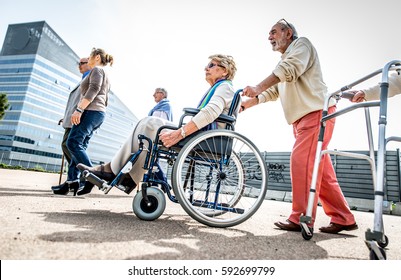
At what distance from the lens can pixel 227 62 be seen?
6.72 feet

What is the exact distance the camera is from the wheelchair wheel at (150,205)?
157 centimetres

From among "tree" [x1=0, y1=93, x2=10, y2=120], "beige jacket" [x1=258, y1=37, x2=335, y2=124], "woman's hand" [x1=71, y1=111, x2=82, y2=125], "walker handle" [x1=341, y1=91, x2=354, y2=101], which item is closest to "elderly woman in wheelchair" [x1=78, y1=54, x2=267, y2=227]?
"beige jacket" [x1=258, y1=37, x2=335, y2=124]

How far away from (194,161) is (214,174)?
0.18 meters

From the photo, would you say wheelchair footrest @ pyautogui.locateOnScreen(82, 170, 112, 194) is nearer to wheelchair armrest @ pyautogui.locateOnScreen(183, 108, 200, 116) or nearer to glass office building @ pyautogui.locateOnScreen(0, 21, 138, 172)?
wheelchair armrest @ pyautogui.locateOnScreen(183, 108, 200, 116)

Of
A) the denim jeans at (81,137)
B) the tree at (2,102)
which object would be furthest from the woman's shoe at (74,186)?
the tree at (2,102)

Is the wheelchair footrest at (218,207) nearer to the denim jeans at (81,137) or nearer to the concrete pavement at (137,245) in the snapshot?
the concrete pavement at (137,245)

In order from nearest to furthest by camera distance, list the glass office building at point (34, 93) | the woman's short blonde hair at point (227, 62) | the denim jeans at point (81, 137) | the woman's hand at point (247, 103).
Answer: the woman's short blonde hair at point (227, 62) < the woman's hand at point (247, 103) < the denim jeans at point (81, 137) < the glass office building at point (34, 93)

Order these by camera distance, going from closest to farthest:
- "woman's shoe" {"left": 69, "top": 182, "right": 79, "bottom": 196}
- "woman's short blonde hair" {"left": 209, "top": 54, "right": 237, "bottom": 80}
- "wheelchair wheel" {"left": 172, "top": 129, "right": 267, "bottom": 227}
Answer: "wheelchair wheel" {"left": 172, "top": 129, "right": 267, "bottom": 227}, "woman's short blonde hair" {"left": 209, "top": 54, "right": 237, "bottom": 80}, "woman's shoe" {"left": 69, "top": 182, "right": 79, "bottom": 196}

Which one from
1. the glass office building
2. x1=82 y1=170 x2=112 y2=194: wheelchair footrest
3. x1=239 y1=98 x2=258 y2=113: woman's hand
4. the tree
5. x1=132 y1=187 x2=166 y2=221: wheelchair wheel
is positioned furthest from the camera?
the glass office building

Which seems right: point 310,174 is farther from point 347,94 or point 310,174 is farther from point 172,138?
point 172,138

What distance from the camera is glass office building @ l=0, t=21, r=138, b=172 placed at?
171 feet

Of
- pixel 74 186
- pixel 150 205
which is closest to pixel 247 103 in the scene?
pixel 150 205
